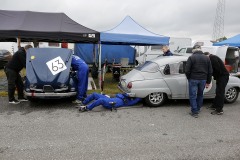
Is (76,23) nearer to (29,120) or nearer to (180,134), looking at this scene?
(29,120)

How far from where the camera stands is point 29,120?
5562 mm

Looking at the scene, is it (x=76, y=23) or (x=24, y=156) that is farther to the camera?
(x=76, y=23)

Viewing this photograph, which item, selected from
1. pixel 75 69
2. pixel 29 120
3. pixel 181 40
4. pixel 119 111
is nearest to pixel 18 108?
pixel 29 120

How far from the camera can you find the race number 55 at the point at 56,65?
687 centimetres

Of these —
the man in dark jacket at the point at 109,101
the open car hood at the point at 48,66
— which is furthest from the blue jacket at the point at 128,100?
the open car hood at the point at 48,66

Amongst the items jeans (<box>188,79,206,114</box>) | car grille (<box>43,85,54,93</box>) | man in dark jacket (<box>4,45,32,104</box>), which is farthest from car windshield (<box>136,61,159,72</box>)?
man in dark jacket (<box>4,45,32,104</box>)

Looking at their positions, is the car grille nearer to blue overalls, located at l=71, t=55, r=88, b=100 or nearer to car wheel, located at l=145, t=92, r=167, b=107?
blue overalls, located at l=71, t=55, r=88, b=100

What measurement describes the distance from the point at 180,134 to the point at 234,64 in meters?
8.67

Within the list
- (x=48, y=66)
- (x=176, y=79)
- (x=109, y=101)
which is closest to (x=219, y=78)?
(x=176, y=79)

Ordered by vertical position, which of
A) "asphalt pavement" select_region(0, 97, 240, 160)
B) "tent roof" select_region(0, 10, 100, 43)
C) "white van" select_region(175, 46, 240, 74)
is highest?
"tent roof" select_region(0, 10, 100, 43)

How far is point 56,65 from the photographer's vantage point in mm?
6988

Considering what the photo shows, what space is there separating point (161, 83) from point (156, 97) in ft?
1.46

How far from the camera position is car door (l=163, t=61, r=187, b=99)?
22.4 ft

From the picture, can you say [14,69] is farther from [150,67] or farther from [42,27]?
[150,67]
